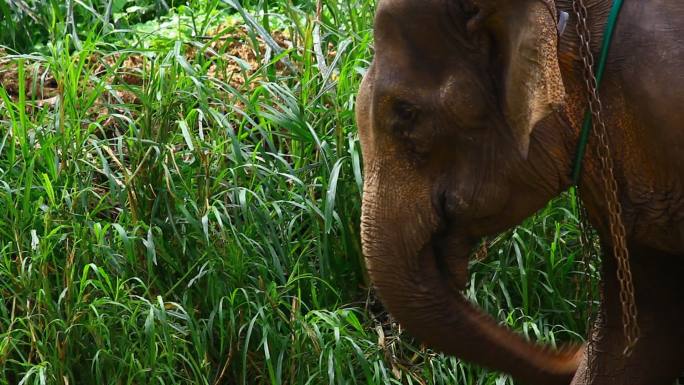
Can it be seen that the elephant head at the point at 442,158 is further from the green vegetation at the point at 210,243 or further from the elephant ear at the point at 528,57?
the green vegetation at the point at 210,243

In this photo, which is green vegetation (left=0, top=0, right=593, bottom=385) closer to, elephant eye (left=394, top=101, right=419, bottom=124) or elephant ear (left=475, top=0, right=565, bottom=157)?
elephant eye (left=394, top=101, right=419, bottom=124)

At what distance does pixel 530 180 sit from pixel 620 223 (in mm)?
255

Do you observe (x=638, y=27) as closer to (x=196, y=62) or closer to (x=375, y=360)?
(x=375, y=360)

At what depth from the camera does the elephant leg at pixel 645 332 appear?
164 inches

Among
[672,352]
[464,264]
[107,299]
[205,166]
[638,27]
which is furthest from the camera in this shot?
[205,166]

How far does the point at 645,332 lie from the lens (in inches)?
166

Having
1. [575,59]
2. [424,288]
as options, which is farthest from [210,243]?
[575,59]

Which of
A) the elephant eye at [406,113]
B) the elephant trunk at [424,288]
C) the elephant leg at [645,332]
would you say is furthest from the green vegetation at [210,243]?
the elephant eye at [406,113]

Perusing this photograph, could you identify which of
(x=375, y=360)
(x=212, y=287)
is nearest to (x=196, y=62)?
(x=212, y=287)

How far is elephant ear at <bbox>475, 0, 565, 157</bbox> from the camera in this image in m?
3.47

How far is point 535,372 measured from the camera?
4109 millimetres

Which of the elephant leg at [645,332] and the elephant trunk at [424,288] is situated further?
the elephant leg at [645,332]

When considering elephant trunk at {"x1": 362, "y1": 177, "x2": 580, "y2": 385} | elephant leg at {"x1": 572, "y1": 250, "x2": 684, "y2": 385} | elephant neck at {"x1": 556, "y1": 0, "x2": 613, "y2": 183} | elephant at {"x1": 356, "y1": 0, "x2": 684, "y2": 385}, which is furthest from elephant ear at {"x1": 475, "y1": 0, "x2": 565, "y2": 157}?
elephant leg at {"x1": 572, "y1": 250, "x2": 684, "y2": 385}

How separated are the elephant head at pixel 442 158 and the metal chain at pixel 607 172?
6.3 inches
